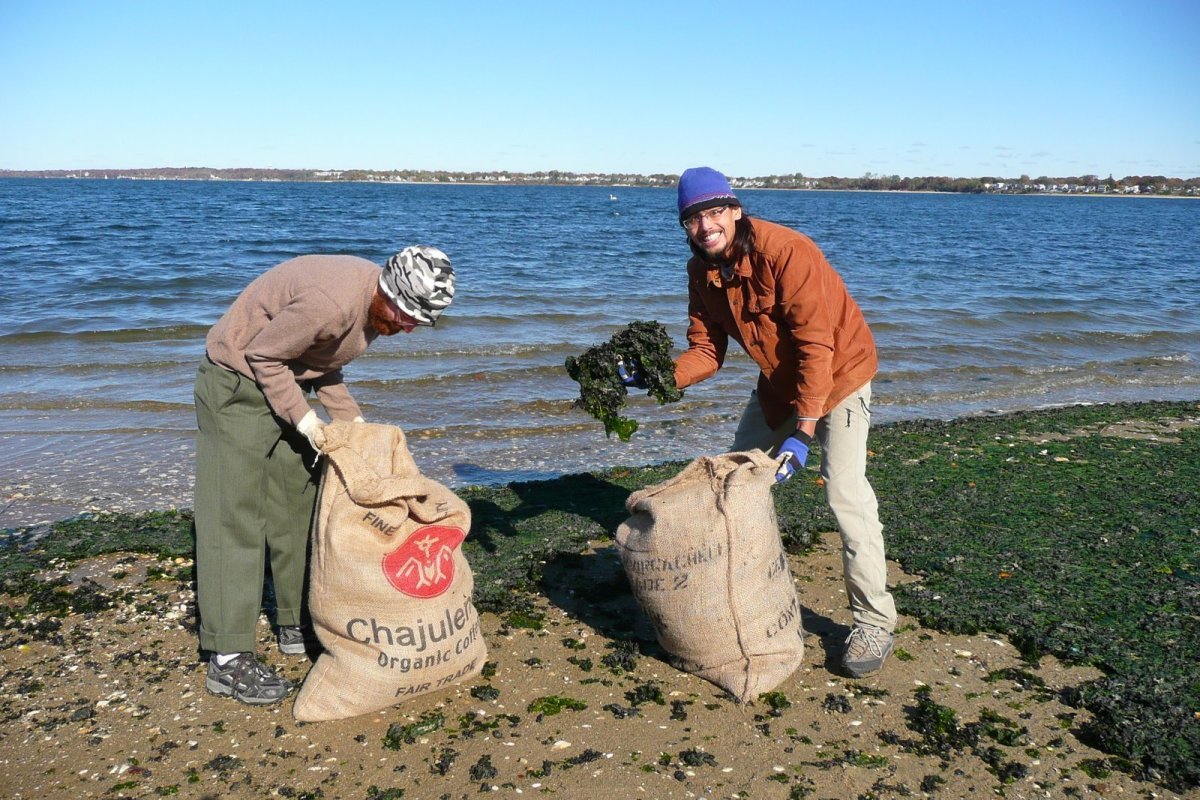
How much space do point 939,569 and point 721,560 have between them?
188 cm

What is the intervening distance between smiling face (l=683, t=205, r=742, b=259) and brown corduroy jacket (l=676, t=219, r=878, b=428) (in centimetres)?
→ 9

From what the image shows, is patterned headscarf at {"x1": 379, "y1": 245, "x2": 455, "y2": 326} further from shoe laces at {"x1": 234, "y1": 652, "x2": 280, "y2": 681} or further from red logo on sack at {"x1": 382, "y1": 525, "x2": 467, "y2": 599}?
shoe laces at {"x1": 234, "y1": 652, "x2": 280, "y2": 681}

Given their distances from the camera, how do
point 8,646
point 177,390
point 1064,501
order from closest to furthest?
point 8,646 < point 1064,501 < point 177,390

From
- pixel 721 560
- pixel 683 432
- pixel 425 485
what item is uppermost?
pixel 425 485

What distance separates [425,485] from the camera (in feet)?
11.8

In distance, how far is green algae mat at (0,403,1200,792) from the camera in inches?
145

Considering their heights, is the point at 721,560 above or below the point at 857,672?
above

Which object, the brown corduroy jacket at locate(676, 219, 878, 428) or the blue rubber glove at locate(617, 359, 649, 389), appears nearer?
the brown corduroy jacket at locate(676, 219, 878, 428)

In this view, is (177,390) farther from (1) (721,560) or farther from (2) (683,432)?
(1) (721,560)

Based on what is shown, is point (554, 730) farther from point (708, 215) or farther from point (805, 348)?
point (708, 215)

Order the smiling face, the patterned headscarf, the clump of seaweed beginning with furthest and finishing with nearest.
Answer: the clump of seaweed
the smiling face
the patterned headscarf

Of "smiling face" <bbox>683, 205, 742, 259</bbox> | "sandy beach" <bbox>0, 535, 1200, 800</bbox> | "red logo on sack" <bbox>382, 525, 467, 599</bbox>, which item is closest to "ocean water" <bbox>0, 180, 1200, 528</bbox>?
"sandy beach" <bbox>0, 535, 1200, 800</bbox>

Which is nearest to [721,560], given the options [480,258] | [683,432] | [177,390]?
[683,432]

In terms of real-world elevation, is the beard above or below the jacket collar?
below
